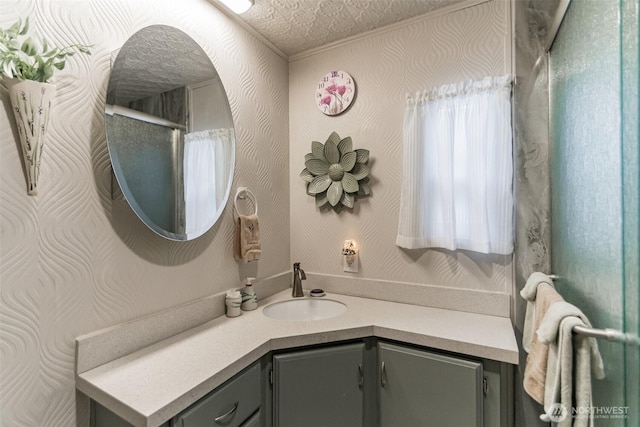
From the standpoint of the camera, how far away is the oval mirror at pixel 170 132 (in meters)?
1.05

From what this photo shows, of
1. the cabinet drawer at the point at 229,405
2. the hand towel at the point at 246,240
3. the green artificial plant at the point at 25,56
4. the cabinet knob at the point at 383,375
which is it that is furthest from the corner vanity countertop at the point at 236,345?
the green artificial plant at the point at 25,56

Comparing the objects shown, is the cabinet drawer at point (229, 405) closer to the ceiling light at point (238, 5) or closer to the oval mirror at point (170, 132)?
the oval mirror at point (170, 132)

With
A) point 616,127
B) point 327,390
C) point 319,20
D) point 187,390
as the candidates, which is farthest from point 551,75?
point 187,390

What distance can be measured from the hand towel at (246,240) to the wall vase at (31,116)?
79 centimetres

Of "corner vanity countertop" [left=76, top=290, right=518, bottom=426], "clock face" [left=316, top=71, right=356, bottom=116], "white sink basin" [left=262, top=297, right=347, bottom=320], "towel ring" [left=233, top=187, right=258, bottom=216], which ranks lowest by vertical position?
"white sink basin" [left=262, top=297, right=347, bottom=320]

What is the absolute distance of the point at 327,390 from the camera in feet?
4.16

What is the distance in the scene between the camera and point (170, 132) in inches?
47.4

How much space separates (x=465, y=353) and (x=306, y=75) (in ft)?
5.62

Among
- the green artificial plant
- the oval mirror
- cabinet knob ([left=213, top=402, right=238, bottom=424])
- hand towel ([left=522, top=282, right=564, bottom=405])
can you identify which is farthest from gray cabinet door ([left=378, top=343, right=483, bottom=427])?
the green artificial plant

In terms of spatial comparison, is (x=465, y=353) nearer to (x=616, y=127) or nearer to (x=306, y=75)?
(x=616, y=127)

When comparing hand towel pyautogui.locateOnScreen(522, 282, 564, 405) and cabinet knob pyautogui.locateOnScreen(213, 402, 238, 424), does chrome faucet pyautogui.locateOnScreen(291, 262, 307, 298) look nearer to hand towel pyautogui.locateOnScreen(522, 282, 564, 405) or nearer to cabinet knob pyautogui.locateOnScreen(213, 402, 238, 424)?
cabinet knob pyautogui.locateOnScreen(213, 402, 238, 424)

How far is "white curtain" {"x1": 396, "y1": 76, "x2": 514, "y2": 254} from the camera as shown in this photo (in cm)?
137

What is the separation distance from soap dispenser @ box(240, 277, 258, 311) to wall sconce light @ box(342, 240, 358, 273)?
555 mm

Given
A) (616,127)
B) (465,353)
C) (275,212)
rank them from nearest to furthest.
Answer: (616,127)
(465,353)
(275,212)
